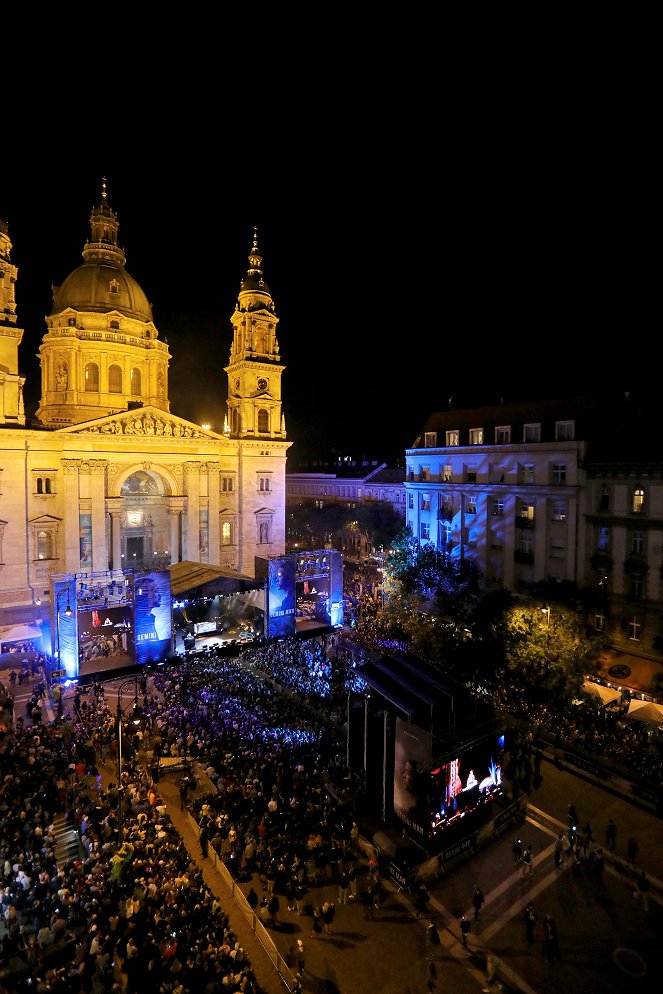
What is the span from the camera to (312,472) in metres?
91.1

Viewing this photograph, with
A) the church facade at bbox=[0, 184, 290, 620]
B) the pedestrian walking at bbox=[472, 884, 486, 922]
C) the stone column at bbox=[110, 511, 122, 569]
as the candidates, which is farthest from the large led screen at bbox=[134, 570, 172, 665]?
the pedestrian walking at bbox=[472, 884, 486, 922]

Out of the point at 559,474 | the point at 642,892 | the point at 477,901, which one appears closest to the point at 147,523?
the point at 559,474

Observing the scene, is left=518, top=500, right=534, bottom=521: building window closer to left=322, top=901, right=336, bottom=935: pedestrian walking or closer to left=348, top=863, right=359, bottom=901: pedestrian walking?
left=348, top=863, right=359, bottom=901: pedestrian walking

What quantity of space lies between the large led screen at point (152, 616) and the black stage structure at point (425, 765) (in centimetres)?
1353

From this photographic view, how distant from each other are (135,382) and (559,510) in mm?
37879

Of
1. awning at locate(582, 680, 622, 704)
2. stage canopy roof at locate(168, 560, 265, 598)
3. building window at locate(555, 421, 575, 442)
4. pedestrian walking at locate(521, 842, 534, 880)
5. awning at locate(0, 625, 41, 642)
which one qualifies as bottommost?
pedestrian walking at locate(521, 842, 534, 880)

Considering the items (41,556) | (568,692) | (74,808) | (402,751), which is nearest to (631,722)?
(568,692)

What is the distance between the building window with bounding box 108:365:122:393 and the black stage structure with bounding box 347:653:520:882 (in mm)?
39574

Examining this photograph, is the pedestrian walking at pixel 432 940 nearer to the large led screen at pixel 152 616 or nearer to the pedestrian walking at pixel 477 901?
the pedestrian walking at pixel 477 901

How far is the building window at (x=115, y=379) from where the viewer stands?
1922 inches

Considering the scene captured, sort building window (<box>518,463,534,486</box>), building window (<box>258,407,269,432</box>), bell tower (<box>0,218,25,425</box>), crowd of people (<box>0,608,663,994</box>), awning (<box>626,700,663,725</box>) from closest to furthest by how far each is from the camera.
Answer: crowd of people (<box>0,608,663,994</box>) → awning (<box>626,700,663,725</box>) → building window (<box>518,463,534,486</box>) → bell tower (<box>0,218,25,425</box>) → building window (<box>258,407,269,432</box>)

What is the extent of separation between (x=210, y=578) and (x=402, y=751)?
662 inches

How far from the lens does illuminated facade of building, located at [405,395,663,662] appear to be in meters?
28.4

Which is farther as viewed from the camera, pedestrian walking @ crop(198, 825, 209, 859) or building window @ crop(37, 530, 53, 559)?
building window @ crop(37, 530, 53, 559)
